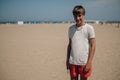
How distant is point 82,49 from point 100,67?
11.7 ft

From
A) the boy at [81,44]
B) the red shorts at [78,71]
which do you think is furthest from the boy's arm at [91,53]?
the red shorts at [78,71]

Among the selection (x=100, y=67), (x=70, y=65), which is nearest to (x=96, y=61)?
(x=100, y=67)

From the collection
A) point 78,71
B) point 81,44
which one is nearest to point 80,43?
point 81,44

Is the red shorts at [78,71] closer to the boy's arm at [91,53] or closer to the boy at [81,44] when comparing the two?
the boy at [81,44]

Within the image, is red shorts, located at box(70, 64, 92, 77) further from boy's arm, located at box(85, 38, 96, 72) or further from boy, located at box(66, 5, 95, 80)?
boy's arm, located at box(85, 38, 96, 72)

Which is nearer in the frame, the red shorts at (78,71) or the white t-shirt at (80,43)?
the white t-shirt at (80,43)

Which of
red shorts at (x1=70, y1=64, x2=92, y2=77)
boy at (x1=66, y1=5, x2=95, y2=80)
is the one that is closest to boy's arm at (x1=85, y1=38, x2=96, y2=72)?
boy at (x1=66, y1=5, x2=95, y2=80)

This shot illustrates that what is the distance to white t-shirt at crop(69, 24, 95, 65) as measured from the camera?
10.2 feet

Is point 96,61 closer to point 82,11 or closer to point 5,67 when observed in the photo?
point 5,67

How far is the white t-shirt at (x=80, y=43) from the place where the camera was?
10.2 ft

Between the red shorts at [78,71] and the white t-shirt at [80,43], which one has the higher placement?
the white t-shirt at [80,43]

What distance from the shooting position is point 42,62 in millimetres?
7141

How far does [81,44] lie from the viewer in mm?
3141

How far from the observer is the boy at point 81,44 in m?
3.10
